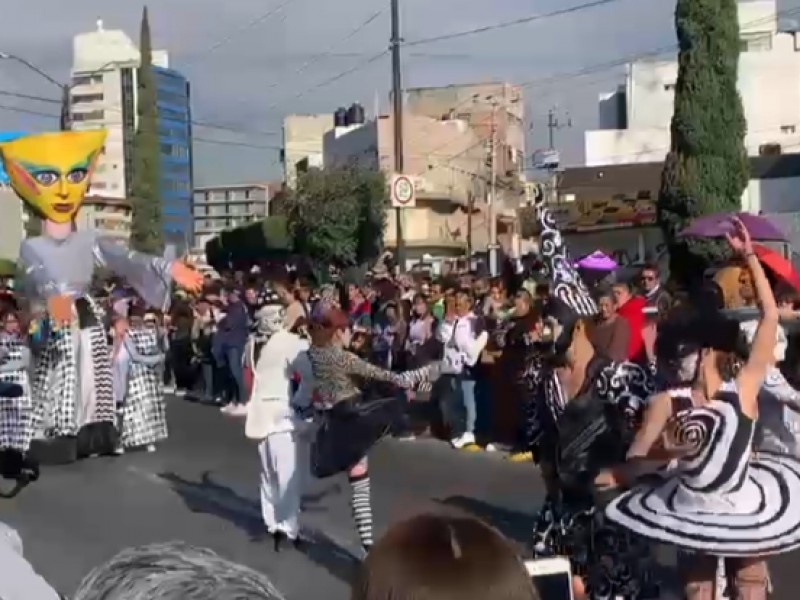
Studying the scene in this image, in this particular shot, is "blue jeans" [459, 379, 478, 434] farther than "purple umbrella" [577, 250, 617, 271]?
Yes

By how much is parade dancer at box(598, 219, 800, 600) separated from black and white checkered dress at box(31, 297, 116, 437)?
8.91 m

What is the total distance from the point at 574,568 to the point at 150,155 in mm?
41585

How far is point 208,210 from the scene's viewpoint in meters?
172

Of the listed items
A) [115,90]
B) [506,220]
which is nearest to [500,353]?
[506,220]

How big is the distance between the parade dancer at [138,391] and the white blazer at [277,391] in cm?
563

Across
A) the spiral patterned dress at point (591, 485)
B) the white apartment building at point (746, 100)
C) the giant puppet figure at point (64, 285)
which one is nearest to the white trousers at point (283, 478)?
the spiral patterned dress at point (591, 485)

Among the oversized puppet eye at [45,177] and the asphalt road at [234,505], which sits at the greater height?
the oversized puppet eye at [45,177]

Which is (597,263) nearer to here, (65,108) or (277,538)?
(277,538)

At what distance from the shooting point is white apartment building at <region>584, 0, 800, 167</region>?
59.8m

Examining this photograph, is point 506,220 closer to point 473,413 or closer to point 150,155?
point 150,155

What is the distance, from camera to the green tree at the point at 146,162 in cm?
4638

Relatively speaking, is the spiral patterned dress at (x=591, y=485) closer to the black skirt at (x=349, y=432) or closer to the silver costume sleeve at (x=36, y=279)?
the black skirt at (x=349, y=432)

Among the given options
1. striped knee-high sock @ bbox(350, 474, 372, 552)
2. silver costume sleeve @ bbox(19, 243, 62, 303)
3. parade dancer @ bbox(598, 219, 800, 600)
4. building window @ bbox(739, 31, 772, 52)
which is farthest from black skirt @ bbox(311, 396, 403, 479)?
building window @ bbox(739, 31, 772, 52)

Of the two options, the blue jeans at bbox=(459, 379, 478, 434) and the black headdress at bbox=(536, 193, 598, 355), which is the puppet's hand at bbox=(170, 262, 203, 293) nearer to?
the blue jeans at bbox=(459, 379, 478, 434)
